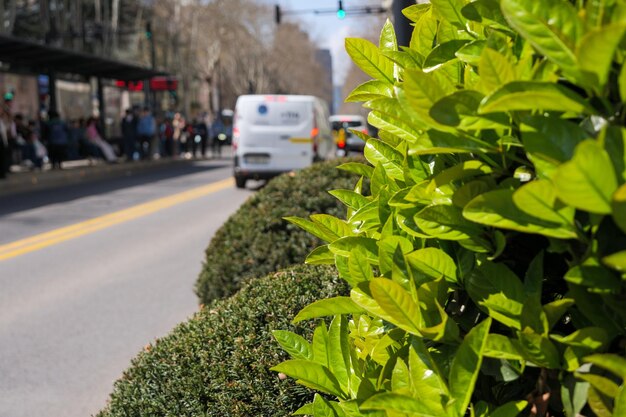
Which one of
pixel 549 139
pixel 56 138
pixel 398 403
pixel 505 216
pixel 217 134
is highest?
pixel 549 139

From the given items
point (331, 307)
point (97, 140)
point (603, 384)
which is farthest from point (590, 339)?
point (97, 140)

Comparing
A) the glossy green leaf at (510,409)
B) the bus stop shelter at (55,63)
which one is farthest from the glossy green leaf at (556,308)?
the bus stop shelter at (55,63)

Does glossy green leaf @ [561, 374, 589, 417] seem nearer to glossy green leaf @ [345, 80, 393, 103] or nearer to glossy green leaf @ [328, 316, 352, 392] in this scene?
glossy green leaf @ [328, 316, 352, 392]

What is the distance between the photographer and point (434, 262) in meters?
1.62

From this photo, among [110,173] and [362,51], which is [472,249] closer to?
[362,51]

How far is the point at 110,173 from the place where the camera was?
2936 centimetres

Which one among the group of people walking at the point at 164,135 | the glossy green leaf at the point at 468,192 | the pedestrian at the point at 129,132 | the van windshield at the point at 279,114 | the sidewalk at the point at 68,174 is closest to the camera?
the glossy green leaf at the point at 468,192

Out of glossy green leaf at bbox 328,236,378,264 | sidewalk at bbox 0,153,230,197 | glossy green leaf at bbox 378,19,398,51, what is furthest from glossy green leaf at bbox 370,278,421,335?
sidewalk at bbox 0,153,230,197

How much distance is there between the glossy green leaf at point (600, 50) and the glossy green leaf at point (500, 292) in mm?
391

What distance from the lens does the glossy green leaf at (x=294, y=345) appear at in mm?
2018

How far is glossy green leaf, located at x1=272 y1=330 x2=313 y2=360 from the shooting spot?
2018 mm

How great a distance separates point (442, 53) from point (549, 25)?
0.47 m

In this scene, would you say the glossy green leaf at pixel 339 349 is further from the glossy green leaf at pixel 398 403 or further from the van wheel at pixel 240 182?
the van wheel at pixel 240 182

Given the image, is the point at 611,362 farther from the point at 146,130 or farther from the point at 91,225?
the point at 146,130
